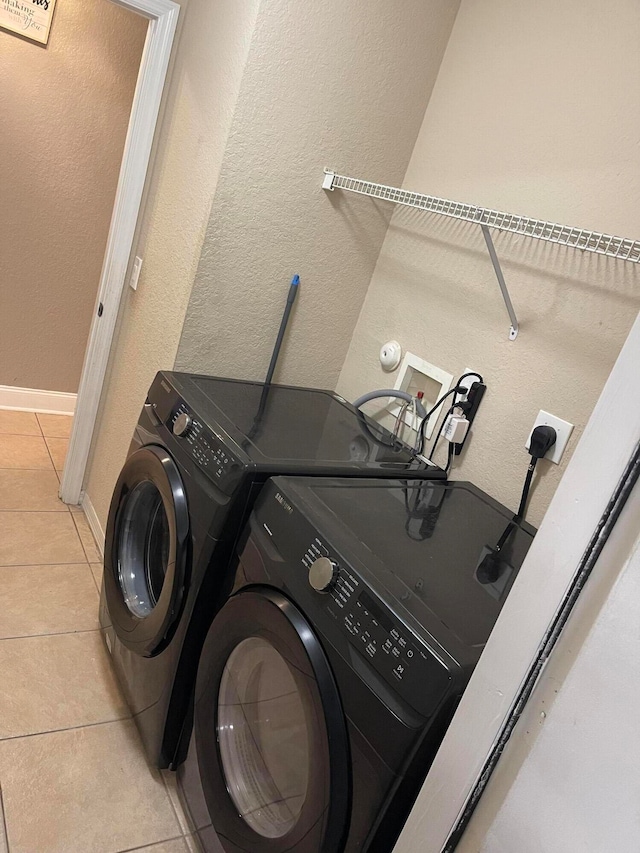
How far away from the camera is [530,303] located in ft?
4.79

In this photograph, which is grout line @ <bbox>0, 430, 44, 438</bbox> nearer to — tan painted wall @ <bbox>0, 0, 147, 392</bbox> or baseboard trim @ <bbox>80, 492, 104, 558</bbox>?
tan painted wall @ <bbox>0, 0, 147, 392</bbox>

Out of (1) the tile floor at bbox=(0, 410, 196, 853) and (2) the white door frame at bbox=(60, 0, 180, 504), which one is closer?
(1) the tile floor at bbox=(0, 410, 196, 853)

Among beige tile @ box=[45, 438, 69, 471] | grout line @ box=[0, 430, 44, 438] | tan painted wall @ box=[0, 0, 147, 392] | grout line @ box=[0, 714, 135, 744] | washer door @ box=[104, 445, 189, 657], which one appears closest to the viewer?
washer door @ box=[104, 445, 189, 657]

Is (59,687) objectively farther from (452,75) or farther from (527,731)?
(452,75)

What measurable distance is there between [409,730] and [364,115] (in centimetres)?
166

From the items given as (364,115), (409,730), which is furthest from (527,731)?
(364,115)

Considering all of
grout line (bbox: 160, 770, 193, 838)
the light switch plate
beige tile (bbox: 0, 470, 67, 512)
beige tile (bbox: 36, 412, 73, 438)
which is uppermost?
the light switch plate

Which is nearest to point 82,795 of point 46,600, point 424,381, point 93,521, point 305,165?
point 46,600

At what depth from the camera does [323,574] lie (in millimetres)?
996

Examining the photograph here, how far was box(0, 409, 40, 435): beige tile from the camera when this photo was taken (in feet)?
9.89

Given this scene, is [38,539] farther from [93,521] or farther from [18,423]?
[18,423]

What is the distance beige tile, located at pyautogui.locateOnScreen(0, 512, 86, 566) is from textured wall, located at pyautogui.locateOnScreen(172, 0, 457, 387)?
899 mm

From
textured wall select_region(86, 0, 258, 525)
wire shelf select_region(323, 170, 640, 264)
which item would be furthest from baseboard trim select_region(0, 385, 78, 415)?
wire shelf select_region(323, 170, 640, 264)

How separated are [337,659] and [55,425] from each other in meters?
2.68
